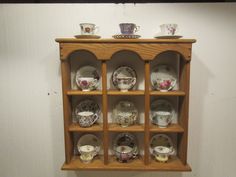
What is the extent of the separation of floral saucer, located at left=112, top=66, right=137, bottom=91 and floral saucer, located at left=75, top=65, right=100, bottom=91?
0.11 meters

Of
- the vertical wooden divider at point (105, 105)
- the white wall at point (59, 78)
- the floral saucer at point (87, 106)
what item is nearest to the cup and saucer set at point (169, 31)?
the white wall at point (59, 78)

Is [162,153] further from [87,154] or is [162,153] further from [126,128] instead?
[87,154]

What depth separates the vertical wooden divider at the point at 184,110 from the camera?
1124 millimetres

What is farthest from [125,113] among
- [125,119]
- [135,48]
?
[135,48]

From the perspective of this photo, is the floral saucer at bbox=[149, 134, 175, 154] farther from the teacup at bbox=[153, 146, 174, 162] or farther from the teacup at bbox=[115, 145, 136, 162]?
the teacup at bbox=[115, 145, 136, 162]

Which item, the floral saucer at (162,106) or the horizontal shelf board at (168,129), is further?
the floral saucer at (162,106)

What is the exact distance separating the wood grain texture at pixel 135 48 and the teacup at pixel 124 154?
1.86 ft

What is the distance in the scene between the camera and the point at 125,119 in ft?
3.92

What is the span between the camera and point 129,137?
4.25ft

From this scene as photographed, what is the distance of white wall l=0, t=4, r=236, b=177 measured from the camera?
125 cm

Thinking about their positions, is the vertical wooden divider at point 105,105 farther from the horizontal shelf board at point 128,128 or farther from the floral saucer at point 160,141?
the floral saucer at point 160,141

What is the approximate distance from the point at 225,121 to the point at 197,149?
26 centimetres

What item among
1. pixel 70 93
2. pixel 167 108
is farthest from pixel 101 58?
pixel 167 108

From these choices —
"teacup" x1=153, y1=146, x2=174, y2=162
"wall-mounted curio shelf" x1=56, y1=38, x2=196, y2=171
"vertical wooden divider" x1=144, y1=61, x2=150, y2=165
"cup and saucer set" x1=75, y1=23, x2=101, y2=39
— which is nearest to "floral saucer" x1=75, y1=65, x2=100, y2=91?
"wall-mounted curio shelf" x1=56, y1=38, x2=196, y2=171
